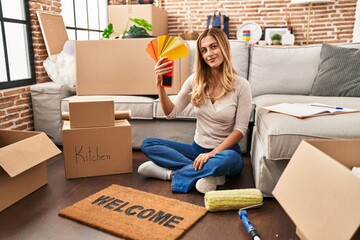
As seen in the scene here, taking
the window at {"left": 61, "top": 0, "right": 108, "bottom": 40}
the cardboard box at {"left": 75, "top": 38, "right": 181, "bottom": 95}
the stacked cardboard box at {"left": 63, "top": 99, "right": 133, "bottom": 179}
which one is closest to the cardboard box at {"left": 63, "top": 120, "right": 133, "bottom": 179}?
the stacked cardboard box at {"left": 63, "top": 99, "right": 133, "bottom": 179}

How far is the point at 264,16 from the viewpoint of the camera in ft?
17.1

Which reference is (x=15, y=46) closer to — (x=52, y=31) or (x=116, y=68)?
(x=52, y=31)

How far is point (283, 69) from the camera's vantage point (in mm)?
2664

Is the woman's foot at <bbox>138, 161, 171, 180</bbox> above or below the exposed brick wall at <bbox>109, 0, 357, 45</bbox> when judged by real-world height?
below

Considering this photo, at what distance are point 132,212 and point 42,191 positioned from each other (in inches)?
24.6

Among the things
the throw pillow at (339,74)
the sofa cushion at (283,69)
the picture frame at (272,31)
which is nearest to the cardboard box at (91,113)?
the sofa cushion at (283,69)

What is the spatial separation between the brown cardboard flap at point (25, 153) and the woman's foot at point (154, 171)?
531 millimetres

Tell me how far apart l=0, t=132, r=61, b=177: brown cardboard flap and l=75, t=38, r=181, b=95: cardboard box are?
0.96 metres

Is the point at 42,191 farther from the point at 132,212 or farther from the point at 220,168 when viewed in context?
the point at 220,168

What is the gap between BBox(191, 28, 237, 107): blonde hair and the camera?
74.0 inches

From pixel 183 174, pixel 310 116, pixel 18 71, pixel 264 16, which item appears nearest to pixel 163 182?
pixel 183 174

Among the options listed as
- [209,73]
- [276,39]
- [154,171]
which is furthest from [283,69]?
[276,39]

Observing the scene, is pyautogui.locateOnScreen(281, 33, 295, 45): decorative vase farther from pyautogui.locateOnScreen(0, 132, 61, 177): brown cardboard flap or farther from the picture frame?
pyautogui.locateOnScreen(0, 132, 61, 177): brown cardboard flap

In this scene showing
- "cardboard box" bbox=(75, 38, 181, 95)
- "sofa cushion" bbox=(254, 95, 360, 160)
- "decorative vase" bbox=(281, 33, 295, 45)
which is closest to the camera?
"sofa cushion" bbox=(254, 95, 360, 160)
